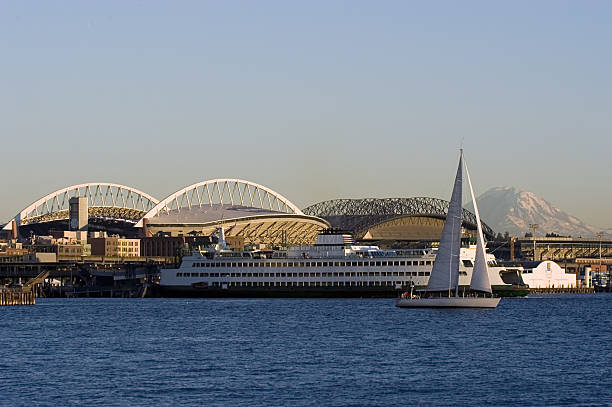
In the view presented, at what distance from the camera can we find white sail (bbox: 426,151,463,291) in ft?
366

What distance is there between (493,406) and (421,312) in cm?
5784

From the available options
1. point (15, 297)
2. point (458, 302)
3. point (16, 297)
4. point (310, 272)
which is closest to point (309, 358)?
point (458, 302)

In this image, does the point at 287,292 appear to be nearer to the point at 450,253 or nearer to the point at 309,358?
the point at 450,253

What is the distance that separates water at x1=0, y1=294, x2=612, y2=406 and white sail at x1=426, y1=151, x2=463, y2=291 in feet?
11.7

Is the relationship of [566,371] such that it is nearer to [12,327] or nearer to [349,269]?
[12,327]

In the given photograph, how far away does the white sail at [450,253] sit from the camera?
4390 inches

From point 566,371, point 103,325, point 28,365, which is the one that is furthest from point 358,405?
point 103,325

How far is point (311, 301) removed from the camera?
138750mm

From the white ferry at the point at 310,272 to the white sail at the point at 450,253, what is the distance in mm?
26223

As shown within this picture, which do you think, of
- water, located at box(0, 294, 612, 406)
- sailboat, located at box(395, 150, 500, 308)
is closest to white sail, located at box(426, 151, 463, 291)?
sailboat, located at box(395, 150, 500, 308)

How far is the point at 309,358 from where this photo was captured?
69.0 m

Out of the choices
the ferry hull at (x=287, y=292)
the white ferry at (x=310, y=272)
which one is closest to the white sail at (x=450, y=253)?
the white ferry at (x=310, y=272)

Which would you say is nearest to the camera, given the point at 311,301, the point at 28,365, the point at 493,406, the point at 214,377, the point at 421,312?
the point at 493,406

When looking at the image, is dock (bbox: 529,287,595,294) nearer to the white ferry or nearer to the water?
the white ferry
